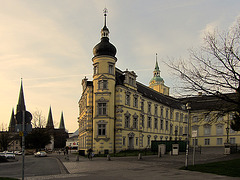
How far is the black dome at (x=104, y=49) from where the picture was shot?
43375 mm

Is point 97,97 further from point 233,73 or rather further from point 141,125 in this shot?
point 233,73

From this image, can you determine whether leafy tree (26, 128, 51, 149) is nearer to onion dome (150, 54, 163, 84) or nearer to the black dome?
the black dome

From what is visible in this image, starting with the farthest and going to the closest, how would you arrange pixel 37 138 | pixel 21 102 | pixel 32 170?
pixel 21 102
pixel 37 138
pixel 32 170

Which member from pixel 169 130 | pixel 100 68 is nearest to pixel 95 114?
pixel 100 68

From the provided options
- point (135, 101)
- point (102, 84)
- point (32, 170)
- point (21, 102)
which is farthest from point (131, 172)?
point (21, 102)

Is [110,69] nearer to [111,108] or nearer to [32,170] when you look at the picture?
[111,108]

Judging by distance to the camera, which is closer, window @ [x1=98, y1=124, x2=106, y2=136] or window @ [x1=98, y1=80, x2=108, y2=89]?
window @ [x1=98, y1=124, x2=106, y2=136]

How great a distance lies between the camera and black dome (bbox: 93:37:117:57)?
43.4m

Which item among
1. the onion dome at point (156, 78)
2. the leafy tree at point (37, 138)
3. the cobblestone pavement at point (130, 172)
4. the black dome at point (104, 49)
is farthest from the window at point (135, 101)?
the onion dome at point (156, 78)

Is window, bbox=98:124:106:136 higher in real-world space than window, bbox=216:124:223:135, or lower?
higher

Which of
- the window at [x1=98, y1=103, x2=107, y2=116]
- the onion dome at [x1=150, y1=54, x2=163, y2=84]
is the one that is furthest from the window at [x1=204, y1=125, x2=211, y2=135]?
the window at [x1=98, y1=103, x2=107, y2=116]

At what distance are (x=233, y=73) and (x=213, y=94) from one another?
1771mm

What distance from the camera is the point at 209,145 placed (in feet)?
224

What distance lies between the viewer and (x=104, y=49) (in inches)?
1708
